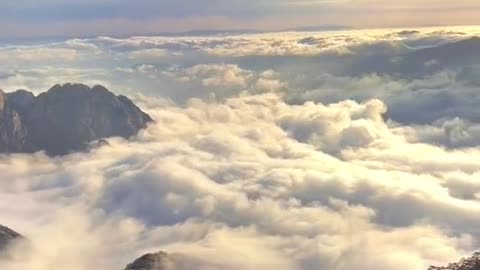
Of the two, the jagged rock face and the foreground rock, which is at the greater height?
the jagged rock face

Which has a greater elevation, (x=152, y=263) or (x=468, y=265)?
(x=152, y=263)

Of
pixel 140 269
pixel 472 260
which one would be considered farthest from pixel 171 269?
pixel 472 260

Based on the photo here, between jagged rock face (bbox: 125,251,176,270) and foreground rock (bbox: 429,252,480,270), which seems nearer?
foreground rock (bbox: 429,252,480,270)

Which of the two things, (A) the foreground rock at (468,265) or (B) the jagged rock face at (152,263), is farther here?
(B) the jagged rock face at (152,263)

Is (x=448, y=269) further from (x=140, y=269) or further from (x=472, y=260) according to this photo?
(x=140, y=269)

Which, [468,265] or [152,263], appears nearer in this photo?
[468,265]

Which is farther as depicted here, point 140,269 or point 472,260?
point 140,269

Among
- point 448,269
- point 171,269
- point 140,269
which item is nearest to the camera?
point 448,269

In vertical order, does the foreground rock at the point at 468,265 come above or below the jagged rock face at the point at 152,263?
below
